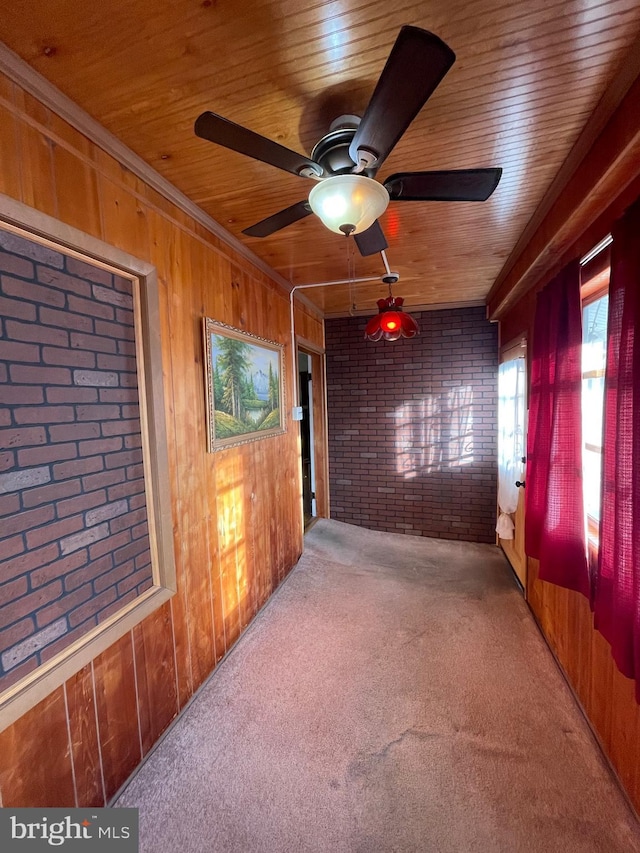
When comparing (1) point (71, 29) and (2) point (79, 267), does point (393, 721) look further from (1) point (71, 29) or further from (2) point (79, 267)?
(1) point (71, 29)

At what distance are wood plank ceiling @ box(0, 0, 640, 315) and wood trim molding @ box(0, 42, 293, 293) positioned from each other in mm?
27

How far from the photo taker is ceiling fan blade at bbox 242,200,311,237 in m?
1.36

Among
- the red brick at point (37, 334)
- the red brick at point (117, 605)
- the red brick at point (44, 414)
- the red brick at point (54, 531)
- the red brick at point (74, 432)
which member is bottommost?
the red brick at point (117, 605)

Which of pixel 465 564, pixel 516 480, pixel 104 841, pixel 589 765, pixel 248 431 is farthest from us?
pixel 465 564

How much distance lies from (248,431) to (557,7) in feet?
7.17

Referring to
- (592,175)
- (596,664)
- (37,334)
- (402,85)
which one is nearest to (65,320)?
(37,334)

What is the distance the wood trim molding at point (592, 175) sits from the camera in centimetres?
112

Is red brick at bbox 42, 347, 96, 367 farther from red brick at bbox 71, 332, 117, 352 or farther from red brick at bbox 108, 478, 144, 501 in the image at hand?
red brick at bbox 108, 478, 144, 501

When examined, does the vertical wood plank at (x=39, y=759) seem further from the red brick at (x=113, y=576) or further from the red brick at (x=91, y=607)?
the red brick at (x=113, y=576)

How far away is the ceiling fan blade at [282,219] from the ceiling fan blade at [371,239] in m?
0.26

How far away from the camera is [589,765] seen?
1.46 metres

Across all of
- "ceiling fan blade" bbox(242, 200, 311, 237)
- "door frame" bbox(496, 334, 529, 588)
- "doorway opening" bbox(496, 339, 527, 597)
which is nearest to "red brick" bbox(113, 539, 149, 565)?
"ceiling fan blade" bbox(242, 200, 311, 237)

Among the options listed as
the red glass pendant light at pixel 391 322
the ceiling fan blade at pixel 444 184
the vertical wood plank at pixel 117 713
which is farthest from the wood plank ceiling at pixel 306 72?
the vertical wood plank at pixel 117 713

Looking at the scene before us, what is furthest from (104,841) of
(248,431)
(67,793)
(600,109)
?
(600,109)
